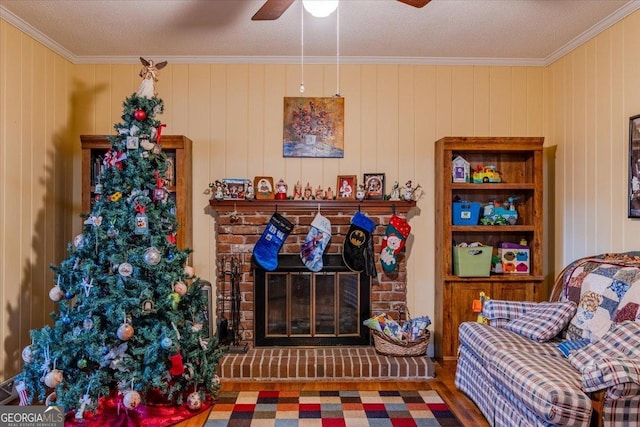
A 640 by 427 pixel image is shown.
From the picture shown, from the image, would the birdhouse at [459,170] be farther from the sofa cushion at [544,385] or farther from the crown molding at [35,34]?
the crown molding at [35,34]

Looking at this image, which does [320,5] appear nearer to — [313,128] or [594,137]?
[313,128]

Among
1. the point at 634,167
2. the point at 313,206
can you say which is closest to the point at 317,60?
the point at 313,206

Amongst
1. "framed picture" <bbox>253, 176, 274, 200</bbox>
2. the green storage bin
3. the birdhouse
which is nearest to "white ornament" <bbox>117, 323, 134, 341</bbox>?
"framed picture" <bbox>253, 176, 274, 200</bbox>

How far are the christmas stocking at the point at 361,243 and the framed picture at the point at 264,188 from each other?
0.75 m

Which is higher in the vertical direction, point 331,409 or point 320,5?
point 320,5

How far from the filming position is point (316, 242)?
A: 391cm

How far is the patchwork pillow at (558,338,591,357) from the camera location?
2.59m

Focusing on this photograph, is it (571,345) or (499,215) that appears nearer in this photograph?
(571,345)

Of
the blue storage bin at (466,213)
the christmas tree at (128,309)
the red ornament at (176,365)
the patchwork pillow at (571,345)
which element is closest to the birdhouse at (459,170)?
the blue storage bin at (466,213)

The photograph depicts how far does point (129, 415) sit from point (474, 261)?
2.73 m

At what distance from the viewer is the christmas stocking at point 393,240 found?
3910 millimetres

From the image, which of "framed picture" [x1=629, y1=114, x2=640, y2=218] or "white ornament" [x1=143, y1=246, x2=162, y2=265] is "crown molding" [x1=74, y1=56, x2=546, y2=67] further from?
"white ornament" [x1=143, y1=246, x2=162, y2=265]

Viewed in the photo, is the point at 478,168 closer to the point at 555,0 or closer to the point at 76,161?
the point at 555,0

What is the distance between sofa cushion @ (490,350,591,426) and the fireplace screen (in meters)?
1.56
